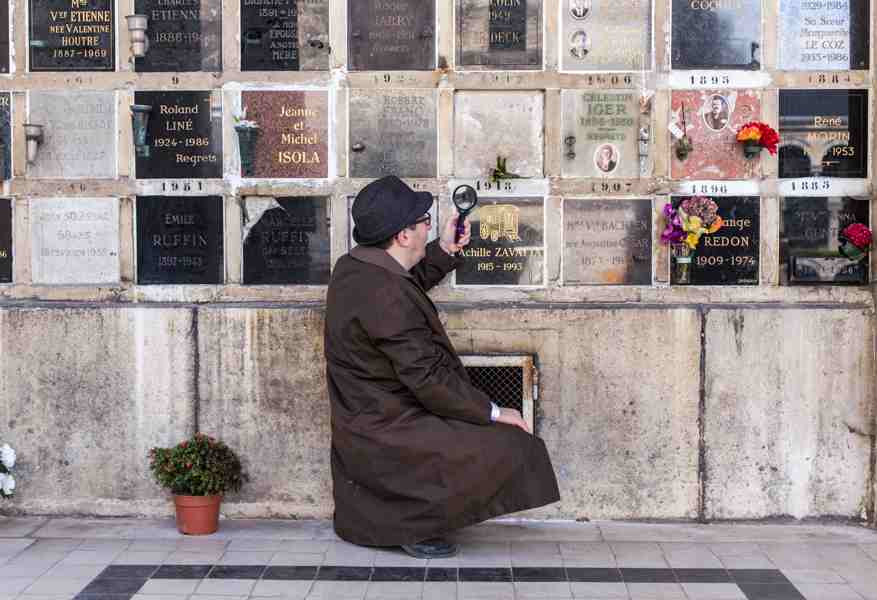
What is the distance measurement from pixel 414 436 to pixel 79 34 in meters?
2.94

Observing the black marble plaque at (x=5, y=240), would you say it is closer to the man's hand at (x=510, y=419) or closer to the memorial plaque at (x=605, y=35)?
the man's hand at (x=510, y=419)

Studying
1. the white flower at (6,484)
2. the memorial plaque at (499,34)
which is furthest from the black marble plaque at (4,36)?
the memorial plaque at (499,34)

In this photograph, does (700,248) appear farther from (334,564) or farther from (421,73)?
(334,564)

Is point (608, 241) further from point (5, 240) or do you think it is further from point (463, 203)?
point (5, 240)

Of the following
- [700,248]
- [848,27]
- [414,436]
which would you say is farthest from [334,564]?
[848,27]

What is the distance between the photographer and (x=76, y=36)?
20.7 ft

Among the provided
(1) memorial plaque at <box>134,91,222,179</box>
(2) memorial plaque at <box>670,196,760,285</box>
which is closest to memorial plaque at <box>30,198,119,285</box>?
(1) memorial plaque at <box>134,91,222,179</box>

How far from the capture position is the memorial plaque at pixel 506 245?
626cm

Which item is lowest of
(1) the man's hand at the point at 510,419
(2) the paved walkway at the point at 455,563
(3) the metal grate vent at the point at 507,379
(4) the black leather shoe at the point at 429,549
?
(2) the paved walkway at the point at 455,563

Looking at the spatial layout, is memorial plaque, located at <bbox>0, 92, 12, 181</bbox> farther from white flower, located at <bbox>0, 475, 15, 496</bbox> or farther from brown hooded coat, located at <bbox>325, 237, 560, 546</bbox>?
brown hooded coat, located at <bbox>325, 237, 560, 546</bbox>

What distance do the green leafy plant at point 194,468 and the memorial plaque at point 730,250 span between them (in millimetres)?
2596

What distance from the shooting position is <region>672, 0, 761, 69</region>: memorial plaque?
A: 6.20 m

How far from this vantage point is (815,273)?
244 inches

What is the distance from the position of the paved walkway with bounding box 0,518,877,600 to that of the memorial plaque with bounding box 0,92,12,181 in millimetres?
1939
